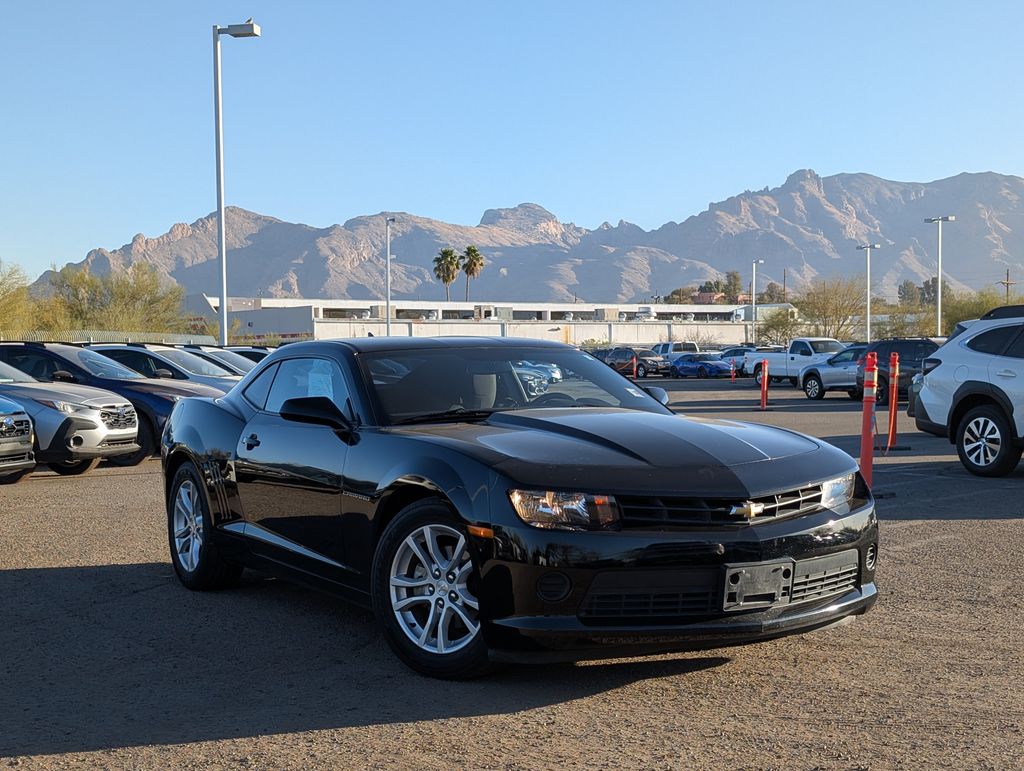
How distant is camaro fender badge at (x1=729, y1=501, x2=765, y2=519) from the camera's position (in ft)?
15.4

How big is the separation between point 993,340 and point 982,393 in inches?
24.6

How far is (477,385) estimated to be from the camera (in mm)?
6094

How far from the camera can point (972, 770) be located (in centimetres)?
385

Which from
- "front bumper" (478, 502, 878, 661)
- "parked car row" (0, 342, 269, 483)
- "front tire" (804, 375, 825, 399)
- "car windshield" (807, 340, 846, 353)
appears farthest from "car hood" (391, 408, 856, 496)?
"car windshield" (807, 340, 846, 353)

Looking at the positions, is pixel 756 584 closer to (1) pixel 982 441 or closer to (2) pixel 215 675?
(2) pixel 215 675

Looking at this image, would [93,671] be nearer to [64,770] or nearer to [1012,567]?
[64,770]

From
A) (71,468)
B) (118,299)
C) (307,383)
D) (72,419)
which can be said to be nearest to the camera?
(307,383)

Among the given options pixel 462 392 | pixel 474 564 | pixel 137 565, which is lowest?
pixel 137 565

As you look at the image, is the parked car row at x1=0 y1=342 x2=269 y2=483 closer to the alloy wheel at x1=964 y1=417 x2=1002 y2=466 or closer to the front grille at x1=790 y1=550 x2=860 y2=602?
the front grille at x1=790 y1=550 x2=860 y2=602

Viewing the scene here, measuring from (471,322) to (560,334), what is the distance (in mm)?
7609

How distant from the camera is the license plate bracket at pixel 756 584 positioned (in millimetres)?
4613

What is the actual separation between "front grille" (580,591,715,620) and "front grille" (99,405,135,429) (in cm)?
1063

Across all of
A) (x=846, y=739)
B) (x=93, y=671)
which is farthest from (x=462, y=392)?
(x=846, y=739)

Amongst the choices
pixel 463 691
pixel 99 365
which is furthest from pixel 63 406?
pixel 463 691
